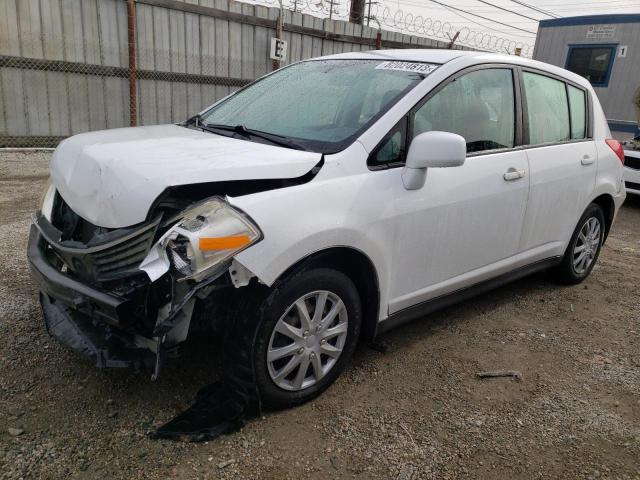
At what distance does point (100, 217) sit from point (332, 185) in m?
1.07

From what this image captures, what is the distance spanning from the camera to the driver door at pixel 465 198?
2.94 m

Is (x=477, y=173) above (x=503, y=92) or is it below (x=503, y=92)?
below

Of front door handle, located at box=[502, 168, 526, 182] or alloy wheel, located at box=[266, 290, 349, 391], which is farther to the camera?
front door handle, located at box=[502, 168, 526, 182]

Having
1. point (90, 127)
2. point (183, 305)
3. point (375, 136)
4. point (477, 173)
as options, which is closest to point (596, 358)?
point (477, 173)

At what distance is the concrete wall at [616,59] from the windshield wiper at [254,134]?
12.1 metres

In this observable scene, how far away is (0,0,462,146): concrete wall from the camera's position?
7961mm

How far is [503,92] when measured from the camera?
3580 mm

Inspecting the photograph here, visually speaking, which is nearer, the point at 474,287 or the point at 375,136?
the point at 375,136

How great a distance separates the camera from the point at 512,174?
3.47 metres

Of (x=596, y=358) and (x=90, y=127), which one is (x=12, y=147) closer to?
(x=90, y=127)

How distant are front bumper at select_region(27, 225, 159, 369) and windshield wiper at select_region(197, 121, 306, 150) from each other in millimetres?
1158

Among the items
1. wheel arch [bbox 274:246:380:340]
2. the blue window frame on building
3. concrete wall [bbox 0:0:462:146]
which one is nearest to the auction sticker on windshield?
wheel arch [bbox 274:246:380:340]

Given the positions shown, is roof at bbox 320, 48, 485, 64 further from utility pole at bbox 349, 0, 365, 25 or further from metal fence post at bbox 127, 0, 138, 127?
utility pole at bbox 349, 0, 365, 25

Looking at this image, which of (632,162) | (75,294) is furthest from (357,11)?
(75,294)
